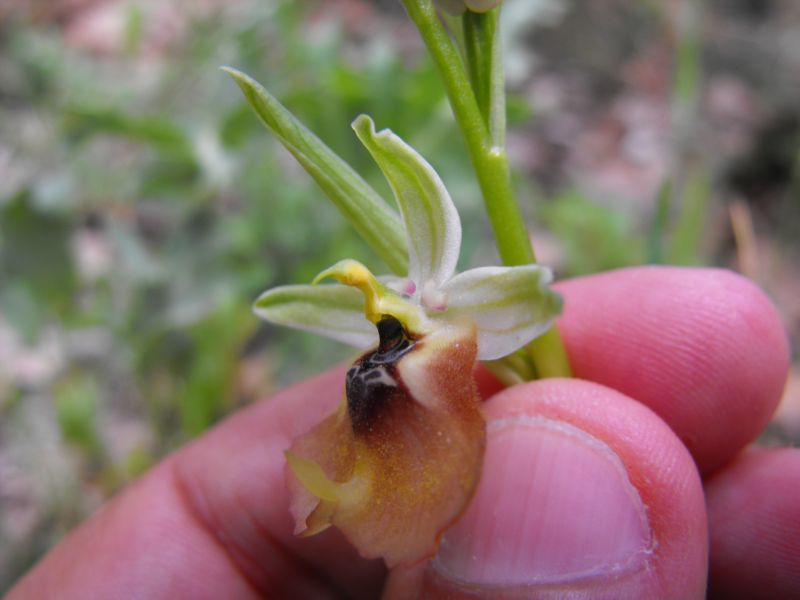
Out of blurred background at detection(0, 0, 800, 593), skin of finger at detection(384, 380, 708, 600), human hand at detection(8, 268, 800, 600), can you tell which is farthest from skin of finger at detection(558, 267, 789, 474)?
skin of finger at detection(384, 380, 708, 600)

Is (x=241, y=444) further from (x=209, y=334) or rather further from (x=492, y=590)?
(x=209, y=334)

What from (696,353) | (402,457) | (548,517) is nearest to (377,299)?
(402,457)

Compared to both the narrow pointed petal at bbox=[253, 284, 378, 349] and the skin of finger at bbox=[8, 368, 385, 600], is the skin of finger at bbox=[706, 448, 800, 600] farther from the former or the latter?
the narrow pointed petal at bbox=[253, 284, 378, 349]

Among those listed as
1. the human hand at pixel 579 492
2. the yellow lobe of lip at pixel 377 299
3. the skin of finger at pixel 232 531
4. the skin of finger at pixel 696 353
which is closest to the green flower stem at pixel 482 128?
the yellow lobe of lip at pixel 377 299

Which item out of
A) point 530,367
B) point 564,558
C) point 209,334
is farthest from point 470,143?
point 209,334

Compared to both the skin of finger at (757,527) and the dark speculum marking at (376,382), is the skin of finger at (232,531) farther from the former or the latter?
the skin of finger at (757,527)

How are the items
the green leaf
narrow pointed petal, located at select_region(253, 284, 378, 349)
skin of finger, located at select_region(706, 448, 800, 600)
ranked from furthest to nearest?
skin of finger, located at select_region(706, 448, 800, 600)
narrow pointed petal, located at select_region(253, 284, 378, 349)
the green leaf
